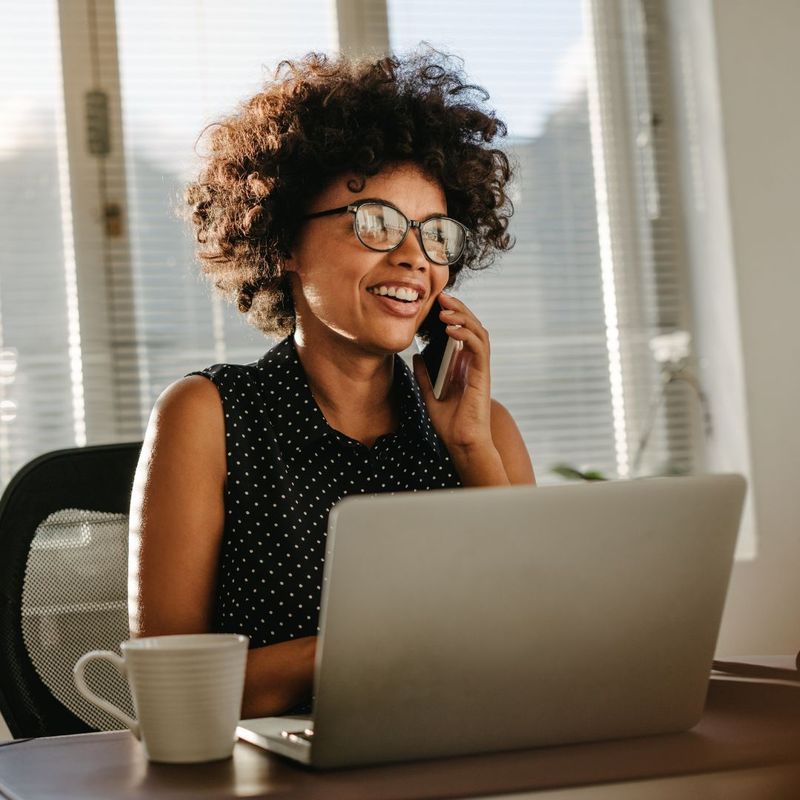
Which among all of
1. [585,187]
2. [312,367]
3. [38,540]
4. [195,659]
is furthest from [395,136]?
[585,187]

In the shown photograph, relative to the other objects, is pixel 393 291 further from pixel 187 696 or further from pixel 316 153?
pixel 187 696

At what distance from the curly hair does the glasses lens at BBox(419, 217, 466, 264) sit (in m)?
0.11

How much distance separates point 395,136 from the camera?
159cm

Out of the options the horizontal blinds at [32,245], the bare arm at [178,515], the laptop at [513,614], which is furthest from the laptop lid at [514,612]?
the horizontal blinds at [32,245]

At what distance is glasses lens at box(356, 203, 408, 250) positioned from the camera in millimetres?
1507

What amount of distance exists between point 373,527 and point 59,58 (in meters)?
2.53

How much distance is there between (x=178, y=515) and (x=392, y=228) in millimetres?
476

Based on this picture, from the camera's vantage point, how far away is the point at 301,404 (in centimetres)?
154

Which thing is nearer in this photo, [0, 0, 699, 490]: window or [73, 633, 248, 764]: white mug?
[73, 633, 248, 764]: white mug

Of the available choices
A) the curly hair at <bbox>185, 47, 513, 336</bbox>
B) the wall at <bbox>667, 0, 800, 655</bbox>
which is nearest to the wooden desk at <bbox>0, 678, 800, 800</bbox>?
the curly hair at <bbox>185, 47, 513, 336</bbox>

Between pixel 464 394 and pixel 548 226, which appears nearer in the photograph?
pixel 464 394

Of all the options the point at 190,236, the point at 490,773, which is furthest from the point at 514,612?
the point at 190,236

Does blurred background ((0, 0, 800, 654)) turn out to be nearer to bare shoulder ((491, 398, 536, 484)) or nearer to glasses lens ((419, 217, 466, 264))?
bare shoulder ((491, 398, 536, 484))

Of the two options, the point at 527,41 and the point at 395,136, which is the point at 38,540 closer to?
the point at 395,136
